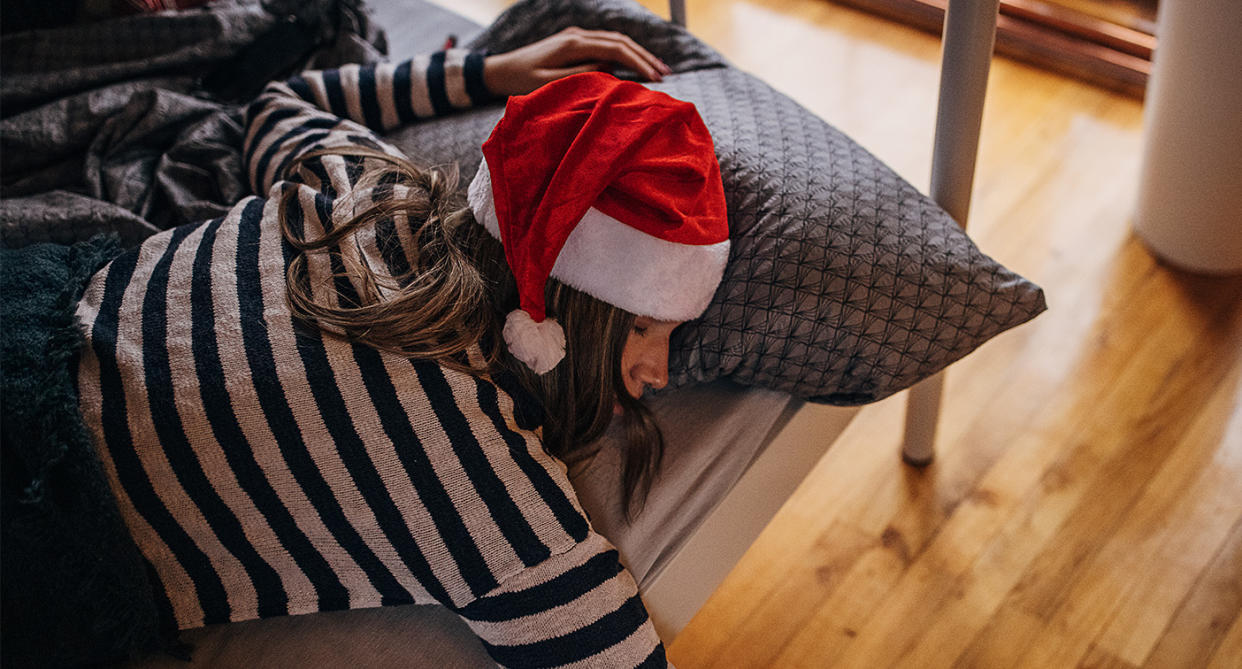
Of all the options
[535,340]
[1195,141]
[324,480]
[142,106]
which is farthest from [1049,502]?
[142,106]

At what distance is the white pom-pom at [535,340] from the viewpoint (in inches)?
29.7

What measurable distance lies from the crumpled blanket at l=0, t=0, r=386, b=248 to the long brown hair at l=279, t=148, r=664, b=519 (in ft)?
0.88

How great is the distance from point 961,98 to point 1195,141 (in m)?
0.60

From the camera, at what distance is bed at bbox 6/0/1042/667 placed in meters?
0.80

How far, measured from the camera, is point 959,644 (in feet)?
3.62

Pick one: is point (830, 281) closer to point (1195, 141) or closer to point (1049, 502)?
point (1049, 502)

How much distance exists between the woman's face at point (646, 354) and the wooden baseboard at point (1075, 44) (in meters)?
1.30

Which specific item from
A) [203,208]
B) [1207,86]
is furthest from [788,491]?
[1207,86]

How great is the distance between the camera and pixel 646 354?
81 cm

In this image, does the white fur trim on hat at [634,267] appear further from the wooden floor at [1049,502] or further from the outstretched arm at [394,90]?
the wooden floor at [1049,502]

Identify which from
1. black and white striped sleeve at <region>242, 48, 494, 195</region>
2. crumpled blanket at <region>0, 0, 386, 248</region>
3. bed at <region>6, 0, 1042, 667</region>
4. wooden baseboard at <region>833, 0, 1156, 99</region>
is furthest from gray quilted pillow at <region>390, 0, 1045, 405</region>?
wooden baseboard at <region>833, 0, 1156, 99</region>

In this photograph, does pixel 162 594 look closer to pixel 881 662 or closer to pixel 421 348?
pixel 421 348

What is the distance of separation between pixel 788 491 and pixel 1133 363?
2.11 feet

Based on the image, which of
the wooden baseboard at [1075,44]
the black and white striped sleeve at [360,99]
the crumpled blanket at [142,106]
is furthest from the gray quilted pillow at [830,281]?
the wooden baseboard at [1075,44]
